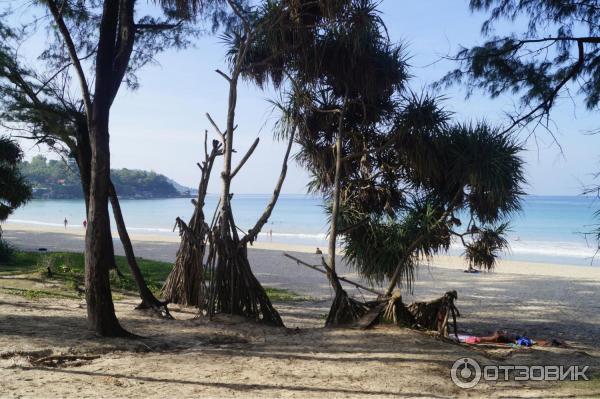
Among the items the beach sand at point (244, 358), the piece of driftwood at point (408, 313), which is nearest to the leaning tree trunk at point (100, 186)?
the beach sand at point (244, 358)

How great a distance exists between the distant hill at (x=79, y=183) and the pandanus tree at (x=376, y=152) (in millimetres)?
42478

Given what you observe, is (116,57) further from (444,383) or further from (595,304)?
(595,304)

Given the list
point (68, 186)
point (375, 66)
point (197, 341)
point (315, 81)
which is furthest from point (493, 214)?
point (68, 186)

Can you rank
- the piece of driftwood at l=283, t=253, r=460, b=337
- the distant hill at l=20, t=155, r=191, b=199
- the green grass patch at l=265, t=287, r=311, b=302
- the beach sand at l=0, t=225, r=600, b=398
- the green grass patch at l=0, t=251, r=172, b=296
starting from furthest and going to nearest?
the distant hill at l=20, t=155, r=191, b=199, the green grass patch at l=265, t=287, r=311, b=302, the green grass patch at l=0, t=251, r=172, b=296, the piece of driftwood at l=283, t=253, r=460, b=337, the beach sand at l=0, t=225, r=600, b=398

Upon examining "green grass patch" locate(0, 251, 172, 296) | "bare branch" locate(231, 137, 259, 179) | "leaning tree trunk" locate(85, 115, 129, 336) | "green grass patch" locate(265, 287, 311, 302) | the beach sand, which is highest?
"bare branch" locate(231, 137, 259, 179)

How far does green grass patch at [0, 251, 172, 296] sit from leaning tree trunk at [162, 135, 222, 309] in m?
1.60

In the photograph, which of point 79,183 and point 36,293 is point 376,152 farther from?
point 79,183

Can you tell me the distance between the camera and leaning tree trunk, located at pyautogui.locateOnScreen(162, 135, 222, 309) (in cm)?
695

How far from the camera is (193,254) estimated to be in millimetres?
6949

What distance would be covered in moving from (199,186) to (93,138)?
2362mm

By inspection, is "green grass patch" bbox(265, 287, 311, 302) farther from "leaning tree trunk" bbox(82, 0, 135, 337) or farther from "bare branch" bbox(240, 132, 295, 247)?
"leaning tree trunk" bbox(82, 0, 135, 337)

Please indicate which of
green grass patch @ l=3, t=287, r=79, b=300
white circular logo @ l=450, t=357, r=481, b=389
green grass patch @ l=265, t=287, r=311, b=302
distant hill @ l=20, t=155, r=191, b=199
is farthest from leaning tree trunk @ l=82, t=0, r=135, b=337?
distant hill @ l=20, t=155, r=191, b=199

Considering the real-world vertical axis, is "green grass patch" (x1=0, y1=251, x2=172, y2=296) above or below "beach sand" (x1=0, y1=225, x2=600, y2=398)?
above

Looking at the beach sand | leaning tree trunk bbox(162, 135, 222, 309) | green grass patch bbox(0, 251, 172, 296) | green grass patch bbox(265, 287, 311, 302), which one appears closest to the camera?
the beach sand
